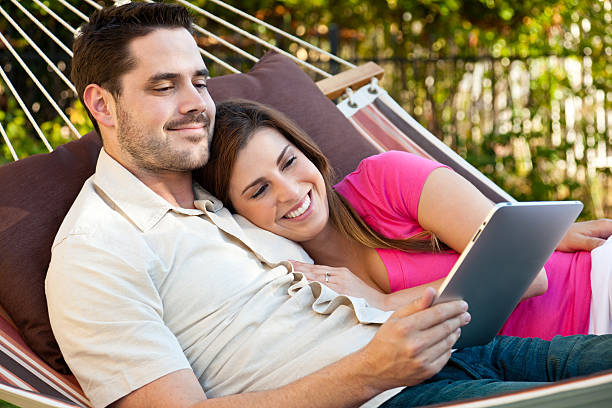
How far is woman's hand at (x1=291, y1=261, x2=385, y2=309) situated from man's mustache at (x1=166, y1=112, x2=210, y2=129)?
42 cm

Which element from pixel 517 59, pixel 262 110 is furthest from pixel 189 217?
pixel 517 59

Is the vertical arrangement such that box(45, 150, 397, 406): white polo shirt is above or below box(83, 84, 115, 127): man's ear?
below

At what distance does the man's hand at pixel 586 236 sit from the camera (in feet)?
6.63

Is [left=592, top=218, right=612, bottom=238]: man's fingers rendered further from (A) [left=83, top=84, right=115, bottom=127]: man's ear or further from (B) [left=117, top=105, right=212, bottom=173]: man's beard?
(A) [left=83, top=84, right=115, bottom=127]: man's ear

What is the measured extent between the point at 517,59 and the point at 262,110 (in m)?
4.03

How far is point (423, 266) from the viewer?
77.0 inches

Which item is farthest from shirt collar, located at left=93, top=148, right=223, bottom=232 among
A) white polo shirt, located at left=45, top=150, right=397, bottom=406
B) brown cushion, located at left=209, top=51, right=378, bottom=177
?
brown cushion, located at left=209, top=51, right=378, bottom=177

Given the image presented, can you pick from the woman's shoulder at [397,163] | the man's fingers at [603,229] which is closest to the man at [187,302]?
the woman's shoulder at [397,163]

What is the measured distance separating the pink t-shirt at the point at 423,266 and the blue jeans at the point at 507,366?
176mm

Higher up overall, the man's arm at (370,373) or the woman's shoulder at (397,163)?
the woman's shoulder at (397,163)

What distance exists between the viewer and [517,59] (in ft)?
18.3

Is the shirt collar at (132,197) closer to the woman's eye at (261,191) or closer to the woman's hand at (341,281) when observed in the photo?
the woman's eye at (261,191)

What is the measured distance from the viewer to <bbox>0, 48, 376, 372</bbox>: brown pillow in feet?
5.79

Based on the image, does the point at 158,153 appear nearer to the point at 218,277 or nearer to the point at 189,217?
the point at 189,217
